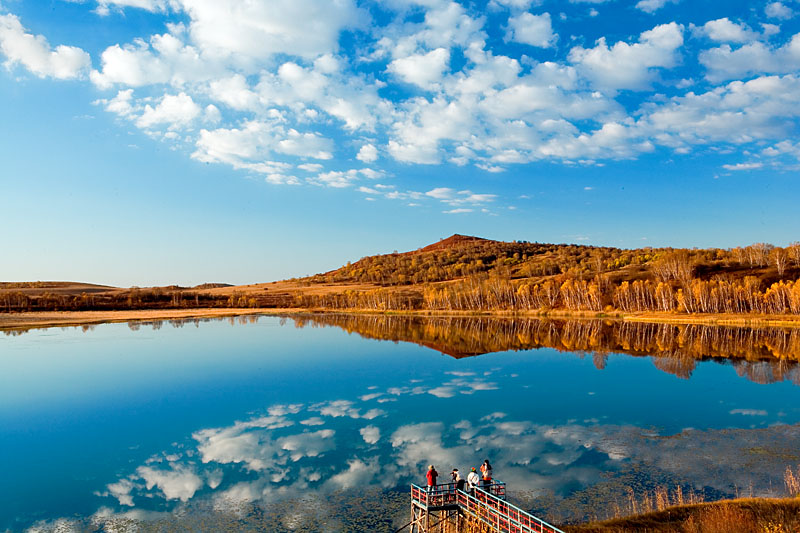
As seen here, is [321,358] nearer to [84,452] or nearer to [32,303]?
[84,452]

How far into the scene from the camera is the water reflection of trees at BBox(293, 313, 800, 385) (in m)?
59.7

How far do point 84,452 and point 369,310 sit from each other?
14991 centimetres

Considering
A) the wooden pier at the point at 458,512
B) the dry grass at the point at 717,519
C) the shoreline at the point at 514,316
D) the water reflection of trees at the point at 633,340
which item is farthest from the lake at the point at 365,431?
the shoreline at the point at 514,316

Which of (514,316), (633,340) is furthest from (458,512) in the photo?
(514,316)

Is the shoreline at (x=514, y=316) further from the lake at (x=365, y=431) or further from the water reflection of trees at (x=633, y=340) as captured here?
the lake at (x=365, y=431)

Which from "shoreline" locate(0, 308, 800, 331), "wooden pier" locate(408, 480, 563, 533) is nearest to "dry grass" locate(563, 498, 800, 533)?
"wooden pier" locate(408, 480, 563, 533)

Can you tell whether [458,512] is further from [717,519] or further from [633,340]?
[633,340]

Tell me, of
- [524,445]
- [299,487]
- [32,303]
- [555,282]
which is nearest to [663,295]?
[555,282]

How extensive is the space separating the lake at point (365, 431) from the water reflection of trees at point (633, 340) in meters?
→ 0.93

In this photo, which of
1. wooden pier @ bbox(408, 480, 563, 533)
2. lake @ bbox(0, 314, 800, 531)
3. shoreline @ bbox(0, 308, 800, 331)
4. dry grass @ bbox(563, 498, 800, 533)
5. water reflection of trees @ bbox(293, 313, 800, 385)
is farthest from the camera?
shoreline @ bbox(0, 308, 800, 331)

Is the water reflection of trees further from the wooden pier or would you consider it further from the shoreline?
the wooden pier

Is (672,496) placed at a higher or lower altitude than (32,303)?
lower

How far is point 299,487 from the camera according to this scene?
24.1m

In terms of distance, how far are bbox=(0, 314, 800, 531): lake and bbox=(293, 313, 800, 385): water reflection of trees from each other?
927mm
